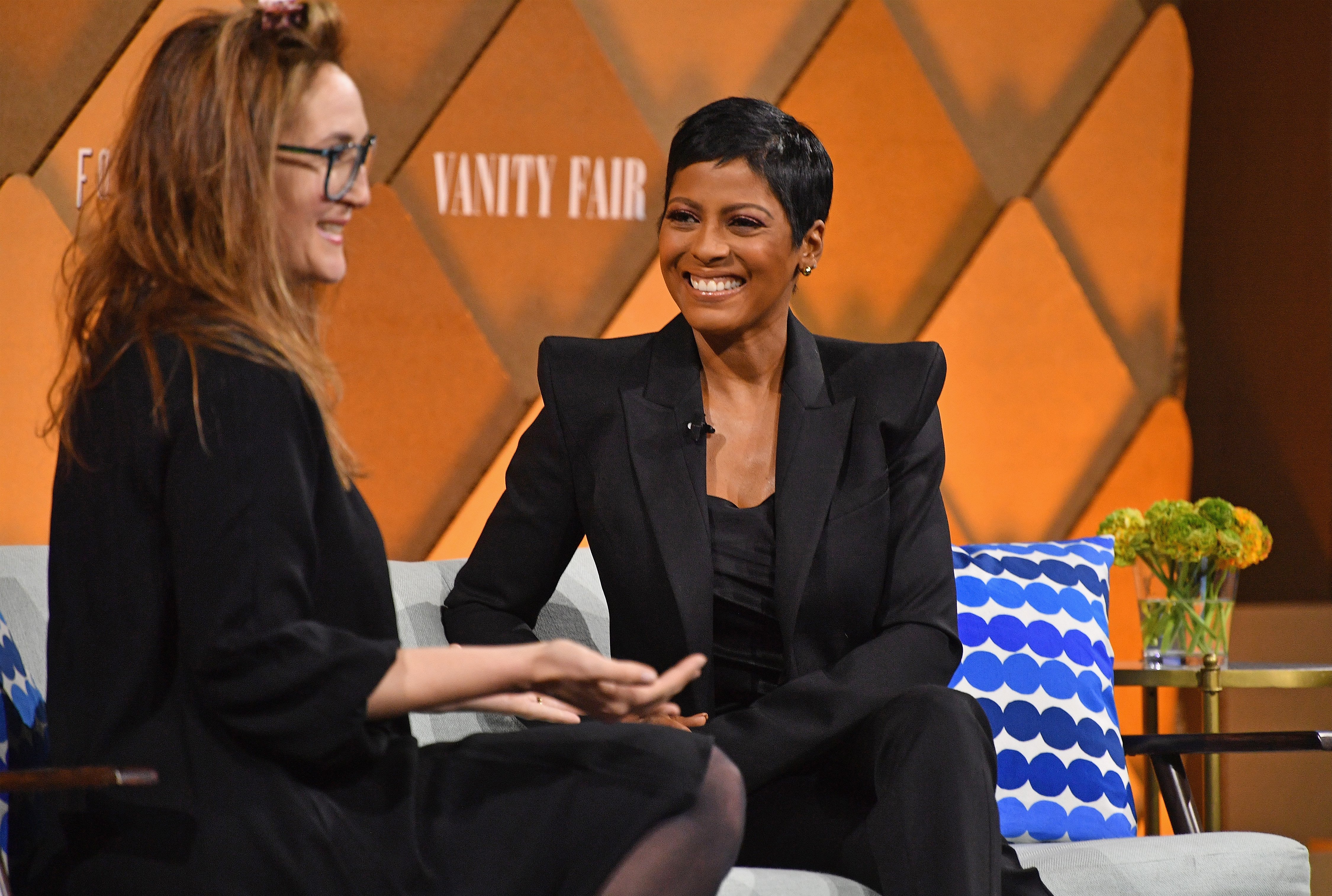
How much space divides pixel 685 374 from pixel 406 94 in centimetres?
131

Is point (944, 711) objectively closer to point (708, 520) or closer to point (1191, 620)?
point (708, 520)

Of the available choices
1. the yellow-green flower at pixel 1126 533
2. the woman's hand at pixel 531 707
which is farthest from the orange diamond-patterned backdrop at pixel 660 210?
the woman's hand at pixel 531 707

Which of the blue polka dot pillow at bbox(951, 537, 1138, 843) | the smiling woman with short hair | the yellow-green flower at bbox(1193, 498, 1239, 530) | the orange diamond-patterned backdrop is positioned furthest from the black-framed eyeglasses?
the yellow-green flower at bbox(1193, 498, 1239, 530)

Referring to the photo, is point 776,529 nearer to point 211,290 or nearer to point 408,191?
point 211,290

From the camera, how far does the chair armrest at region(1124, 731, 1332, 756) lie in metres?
2.17

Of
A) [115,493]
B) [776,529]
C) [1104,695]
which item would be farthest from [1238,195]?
[115,493]

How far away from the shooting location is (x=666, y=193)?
2.08m

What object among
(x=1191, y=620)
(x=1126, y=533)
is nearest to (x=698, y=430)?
(x=1126, y=533)

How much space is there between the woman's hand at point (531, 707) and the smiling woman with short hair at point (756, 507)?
0.24m

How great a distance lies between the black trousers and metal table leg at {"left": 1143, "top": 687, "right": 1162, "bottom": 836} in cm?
91

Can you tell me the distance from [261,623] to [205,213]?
0.40m

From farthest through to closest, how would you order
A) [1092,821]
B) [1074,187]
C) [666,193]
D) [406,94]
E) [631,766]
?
[1074,187]
[406,94]
[1092,821]
[666,193]
[631,766]

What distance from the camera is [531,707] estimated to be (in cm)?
152

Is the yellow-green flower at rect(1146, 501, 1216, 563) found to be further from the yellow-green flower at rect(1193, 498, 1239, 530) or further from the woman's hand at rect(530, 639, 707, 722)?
the woman's hand at rect(530, 639, 707, 722)
